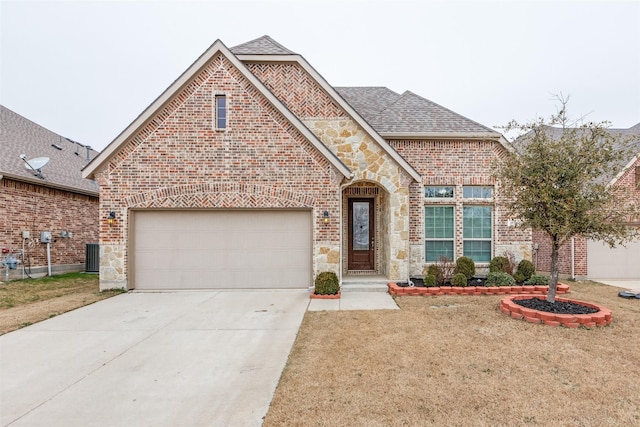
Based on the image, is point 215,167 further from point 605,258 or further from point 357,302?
point 605,258

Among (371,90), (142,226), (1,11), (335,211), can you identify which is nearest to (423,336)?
(335,211)

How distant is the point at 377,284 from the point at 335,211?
2.49 meters

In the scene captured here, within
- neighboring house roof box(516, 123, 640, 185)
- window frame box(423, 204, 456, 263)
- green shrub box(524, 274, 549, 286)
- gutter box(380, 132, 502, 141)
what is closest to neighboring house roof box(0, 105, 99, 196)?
gutter box(380, 132, 502, 141)

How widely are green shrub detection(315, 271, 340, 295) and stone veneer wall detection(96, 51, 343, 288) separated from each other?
19.8 inches

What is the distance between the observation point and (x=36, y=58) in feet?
122

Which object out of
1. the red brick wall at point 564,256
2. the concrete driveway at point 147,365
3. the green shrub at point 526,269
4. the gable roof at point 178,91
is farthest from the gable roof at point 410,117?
the concrete driveway at point 147,365

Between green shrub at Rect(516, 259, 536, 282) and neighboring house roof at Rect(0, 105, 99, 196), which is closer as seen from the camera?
green shrub at Rect(516, 259, 536, 282)

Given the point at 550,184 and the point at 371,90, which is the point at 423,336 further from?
the point at 371,90

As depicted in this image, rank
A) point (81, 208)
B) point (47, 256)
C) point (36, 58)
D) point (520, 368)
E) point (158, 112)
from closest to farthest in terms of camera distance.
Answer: point (520, 368)
point (158, 112)
point (47, 256)
point (81, 208)
point (36, 58)

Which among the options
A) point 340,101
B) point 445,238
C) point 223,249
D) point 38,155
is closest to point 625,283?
point 445,238

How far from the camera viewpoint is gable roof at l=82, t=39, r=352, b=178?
8875mm

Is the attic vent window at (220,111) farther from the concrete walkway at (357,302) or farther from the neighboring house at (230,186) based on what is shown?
the concrete walkway at (357,302)

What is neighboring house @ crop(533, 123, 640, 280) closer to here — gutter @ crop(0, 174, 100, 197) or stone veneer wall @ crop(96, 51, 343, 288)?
stone veneer wall @ crop(96, 51, 343, 288)

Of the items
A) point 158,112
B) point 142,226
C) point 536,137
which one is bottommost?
point 142,226
